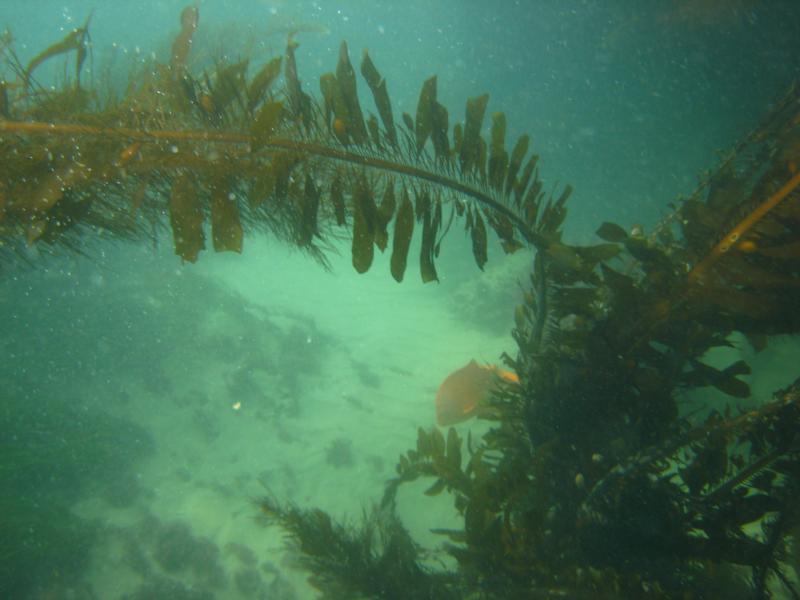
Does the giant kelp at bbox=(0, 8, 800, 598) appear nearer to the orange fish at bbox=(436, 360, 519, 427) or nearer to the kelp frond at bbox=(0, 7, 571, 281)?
the kelp frond at bbox=(0, 7, 571, 281)

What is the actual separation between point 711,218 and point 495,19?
1738cm

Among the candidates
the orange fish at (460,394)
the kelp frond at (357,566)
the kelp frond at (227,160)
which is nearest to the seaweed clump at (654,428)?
the kelp frond at (357,566)

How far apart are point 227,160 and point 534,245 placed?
165 cm

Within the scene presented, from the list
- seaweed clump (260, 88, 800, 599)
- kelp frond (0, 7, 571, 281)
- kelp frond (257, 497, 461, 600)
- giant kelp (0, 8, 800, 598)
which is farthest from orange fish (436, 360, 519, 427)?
kelp frond (0, 7, 571, 281)

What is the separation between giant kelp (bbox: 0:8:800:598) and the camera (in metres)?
1.44

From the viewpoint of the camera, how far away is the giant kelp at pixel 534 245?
1442 millimetres

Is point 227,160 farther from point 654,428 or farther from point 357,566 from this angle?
point 357,566

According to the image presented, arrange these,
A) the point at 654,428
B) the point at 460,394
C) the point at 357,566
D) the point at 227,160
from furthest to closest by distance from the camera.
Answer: the point at 460,394 → the point at 357,566 → the point at 654,428 → the point at 227,160

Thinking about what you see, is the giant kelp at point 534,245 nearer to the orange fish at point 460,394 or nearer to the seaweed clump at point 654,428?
the seaweed clump at point 654,428

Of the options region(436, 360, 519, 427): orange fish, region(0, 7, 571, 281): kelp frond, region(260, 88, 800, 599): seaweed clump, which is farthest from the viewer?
region(436, 360, 519, 427): orange fish

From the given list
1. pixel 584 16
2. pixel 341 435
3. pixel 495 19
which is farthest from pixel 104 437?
pixel 495 19

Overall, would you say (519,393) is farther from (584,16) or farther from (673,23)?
(584,16)

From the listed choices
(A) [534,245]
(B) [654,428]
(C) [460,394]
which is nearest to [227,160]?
(A) [534,245]

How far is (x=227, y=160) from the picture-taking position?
1.48m
